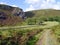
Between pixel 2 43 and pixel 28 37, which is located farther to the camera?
pixel 28 37

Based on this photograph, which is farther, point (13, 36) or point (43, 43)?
point (13, 36)

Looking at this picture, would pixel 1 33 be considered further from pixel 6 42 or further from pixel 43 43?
pixel 43 43

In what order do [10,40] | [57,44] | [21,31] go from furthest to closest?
[21,31] < [10,40] < [57,44]

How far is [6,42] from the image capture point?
34.9m

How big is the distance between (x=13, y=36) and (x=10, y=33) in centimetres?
159

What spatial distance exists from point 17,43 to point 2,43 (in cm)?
234

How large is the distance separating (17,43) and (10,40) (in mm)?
1126

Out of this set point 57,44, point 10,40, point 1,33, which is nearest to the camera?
point 57,44

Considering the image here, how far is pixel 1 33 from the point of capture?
3775 cm

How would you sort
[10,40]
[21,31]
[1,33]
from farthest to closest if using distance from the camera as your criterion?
[21,31], [1,33], [10,40]

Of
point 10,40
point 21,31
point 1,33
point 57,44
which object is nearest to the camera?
point 57,44

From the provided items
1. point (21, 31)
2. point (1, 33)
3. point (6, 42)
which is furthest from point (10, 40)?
point (21, 31)

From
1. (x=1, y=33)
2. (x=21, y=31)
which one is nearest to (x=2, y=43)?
(x=1, y=33)

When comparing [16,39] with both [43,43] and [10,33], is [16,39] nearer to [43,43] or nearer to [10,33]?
[10,33]
